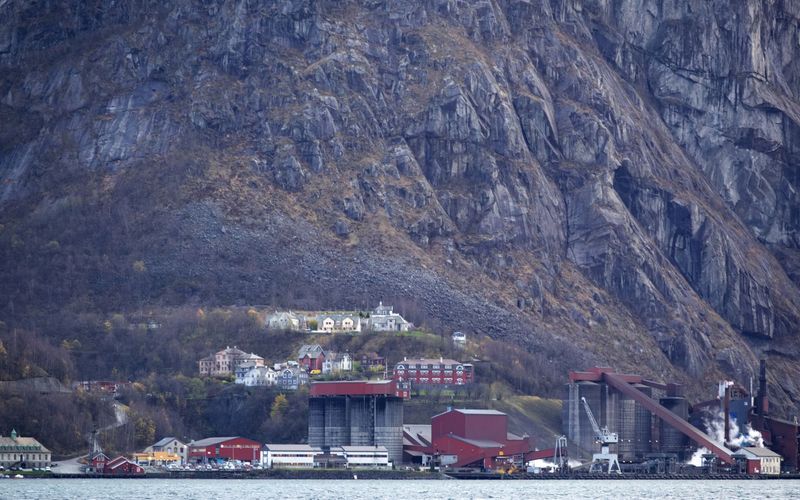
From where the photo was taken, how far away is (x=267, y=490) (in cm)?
18775

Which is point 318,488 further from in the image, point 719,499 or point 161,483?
point 719,499

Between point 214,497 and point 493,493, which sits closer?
point 214,497

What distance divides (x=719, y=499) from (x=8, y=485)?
61.0 meters

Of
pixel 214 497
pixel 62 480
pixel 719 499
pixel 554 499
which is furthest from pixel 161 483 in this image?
pixel 719 499

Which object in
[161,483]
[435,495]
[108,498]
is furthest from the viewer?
[161,483]

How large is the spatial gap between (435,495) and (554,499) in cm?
1039

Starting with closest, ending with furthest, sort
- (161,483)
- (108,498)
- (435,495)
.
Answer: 1. (108,498)
2. (435,495)
3. (161,483)

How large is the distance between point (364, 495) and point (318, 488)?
12879 mm

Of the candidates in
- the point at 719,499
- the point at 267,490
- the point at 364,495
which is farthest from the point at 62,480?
the point at 719,499

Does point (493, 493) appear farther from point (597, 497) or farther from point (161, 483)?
point (161, 483)

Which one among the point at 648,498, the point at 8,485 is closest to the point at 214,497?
the point at 8,485

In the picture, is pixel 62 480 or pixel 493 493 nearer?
pixel 493 493

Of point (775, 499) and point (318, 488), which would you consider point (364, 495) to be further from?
point (775, 499)

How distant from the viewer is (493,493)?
7377 inches
